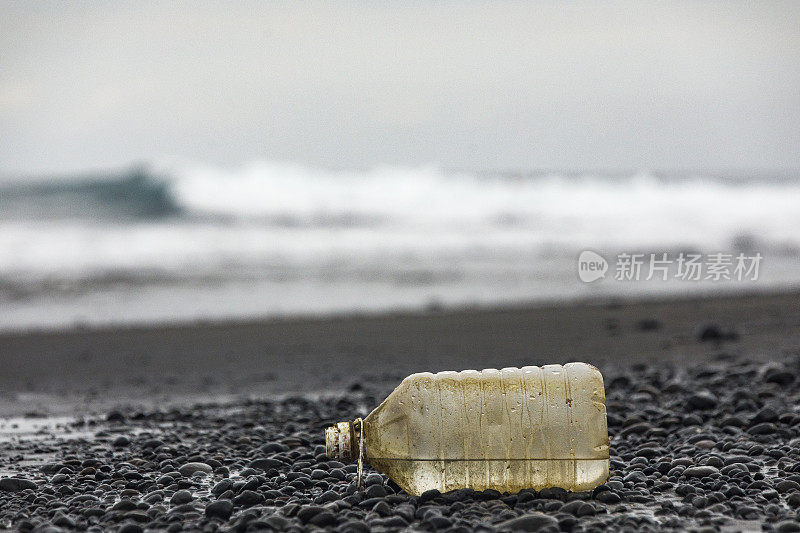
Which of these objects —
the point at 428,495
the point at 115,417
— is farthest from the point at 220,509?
the point at 115,417

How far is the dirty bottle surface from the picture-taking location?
3355 millimetres

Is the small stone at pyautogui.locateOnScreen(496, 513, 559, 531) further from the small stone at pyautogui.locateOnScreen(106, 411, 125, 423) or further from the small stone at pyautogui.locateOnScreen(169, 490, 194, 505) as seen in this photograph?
the small stone at pyautogui.locateOnScreen(106, 411, 125, 423)

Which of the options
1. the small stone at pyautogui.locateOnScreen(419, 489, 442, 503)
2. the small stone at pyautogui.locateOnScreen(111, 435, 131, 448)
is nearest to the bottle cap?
the small stone at pyautogui.locateOnScreen(419, 489, 442, 503)

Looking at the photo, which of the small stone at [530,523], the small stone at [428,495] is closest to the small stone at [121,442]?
the small stone at [428,495]

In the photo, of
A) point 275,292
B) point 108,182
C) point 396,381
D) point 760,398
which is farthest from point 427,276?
point 108,182

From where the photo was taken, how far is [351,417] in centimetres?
550

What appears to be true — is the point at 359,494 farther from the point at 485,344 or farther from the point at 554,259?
the point at 554,259

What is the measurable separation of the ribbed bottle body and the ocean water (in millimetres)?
7338

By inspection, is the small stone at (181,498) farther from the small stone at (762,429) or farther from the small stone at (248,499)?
the small stone at (762,429)

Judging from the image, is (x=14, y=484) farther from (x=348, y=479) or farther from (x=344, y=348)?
(x=344, y=348)

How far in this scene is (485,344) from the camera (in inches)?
337

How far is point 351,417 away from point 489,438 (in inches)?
87.8

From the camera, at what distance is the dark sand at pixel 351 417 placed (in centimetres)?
324

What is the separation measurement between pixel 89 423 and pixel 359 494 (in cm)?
278
